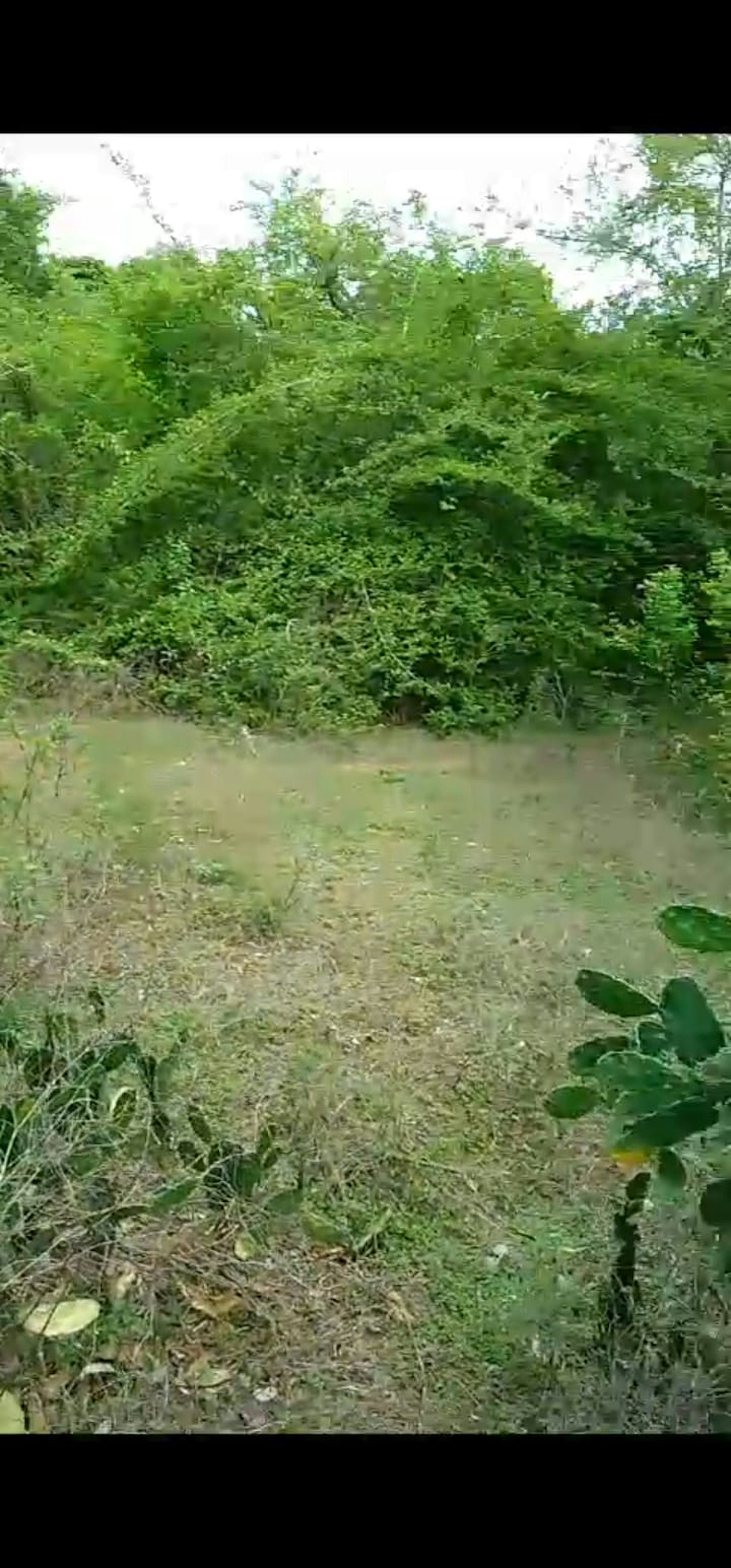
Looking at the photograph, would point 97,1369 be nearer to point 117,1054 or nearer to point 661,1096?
point 117,1054

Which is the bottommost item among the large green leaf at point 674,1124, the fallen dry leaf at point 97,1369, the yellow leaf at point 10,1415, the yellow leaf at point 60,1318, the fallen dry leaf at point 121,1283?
the yellow leaf at point 10,1415

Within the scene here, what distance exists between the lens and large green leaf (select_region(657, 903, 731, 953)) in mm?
1041

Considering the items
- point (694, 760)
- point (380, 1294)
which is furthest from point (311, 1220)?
point (694, 760)

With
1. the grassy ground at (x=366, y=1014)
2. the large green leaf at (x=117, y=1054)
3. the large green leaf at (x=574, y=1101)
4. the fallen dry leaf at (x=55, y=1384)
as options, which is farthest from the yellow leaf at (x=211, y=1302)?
the large green leaf at (x=574, y=1101)

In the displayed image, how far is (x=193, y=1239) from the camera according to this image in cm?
130

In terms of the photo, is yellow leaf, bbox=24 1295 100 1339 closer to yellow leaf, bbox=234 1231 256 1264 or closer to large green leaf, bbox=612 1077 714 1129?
yellow leaf, bbox=234 1231 256 1264

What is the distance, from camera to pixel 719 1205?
3.52 ft

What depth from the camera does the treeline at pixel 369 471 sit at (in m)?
1.66

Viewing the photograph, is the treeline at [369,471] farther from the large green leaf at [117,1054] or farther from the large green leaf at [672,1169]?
the large green leaf at [672,1169]

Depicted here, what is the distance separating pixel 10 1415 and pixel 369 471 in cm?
124

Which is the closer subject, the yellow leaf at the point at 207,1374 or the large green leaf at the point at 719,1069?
the large green leaf at the point at 719,1069

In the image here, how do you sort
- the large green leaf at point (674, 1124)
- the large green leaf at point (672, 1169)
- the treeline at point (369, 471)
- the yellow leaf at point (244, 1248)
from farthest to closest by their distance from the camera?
the treeline at point (369, 471), the yellow leaf at point (244, 1248), the large green leaf at point (672, 1169), the large green leaf at point (674, 1124)

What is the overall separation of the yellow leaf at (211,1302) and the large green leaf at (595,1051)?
428mm

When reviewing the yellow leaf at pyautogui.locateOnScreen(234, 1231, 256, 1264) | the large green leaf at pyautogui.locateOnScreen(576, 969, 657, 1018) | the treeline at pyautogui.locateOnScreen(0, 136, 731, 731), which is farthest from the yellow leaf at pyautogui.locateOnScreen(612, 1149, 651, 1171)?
the treeline at pyautogui.locateOnScreen(0, 136, 731, 731)
